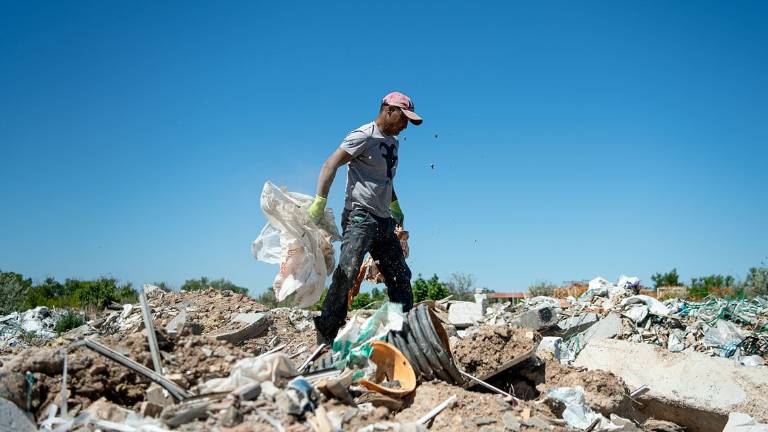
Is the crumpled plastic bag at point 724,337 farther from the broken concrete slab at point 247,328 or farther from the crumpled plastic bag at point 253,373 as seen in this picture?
the crumpled plastic bag at point 253,373

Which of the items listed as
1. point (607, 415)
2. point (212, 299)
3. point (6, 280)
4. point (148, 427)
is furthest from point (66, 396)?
point (6, 280)

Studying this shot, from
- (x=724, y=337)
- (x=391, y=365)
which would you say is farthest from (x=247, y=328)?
(x=724, y=337)

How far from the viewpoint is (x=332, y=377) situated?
11.4 feet

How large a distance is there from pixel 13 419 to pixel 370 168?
2911mm

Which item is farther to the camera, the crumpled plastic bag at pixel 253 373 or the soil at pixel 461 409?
the soil at pixel 461 409

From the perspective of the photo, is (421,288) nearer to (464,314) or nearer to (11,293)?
(464,314)

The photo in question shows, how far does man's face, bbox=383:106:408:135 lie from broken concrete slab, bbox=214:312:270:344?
3.28 meters

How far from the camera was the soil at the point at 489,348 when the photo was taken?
4469 millimetres

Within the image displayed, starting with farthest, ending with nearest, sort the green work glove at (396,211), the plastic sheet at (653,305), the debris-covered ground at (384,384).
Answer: the plastic sheet at (653,305) < the green work glove at (396,211) < the debris-covered ground at (384,384)

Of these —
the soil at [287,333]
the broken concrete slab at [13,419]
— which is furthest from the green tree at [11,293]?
the broken concrete slab at [13,419]

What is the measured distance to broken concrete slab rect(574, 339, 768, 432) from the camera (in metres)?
5.20

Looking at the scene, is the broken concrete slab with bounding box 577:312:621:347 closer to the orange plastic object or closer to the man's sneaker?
the man's sneaker

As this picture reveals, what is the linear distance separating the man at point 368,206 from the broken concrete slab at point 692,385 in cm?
221

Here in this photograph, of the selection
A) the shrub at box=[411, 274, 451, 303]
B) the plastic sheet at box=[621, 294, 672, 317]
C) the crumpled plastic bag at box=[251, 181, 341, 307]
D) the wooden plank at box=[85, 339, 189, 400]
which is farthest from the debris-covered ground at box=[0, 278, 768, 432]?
the shrub at box=[411, 274, 451, 303]
